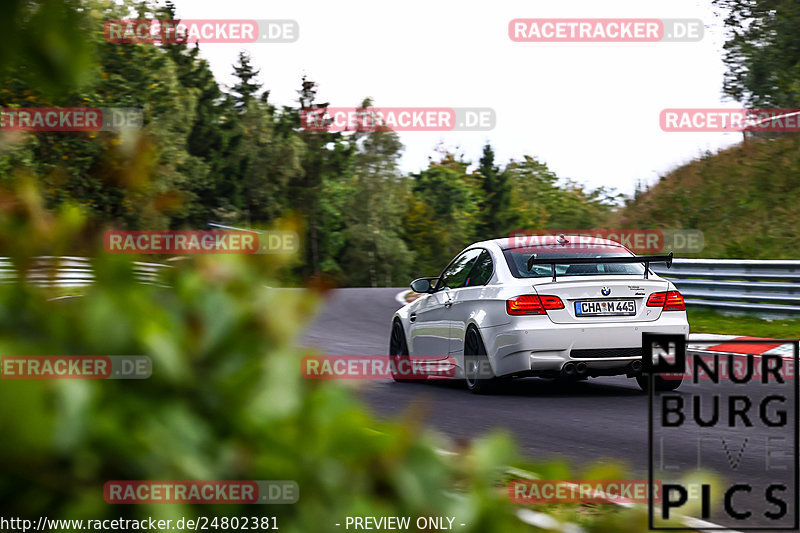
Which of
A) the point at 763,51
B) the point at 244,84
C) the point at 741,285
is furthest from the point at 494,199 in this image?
the point at 741,285

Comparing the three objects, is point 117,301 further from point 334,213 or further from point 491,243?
point 334,213

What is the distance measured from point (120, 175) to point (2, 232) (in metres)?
0.20

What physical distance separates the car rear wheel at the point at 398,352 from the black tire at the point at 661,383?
2.95 meters

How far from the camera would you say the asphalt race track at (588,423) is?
6.33 m

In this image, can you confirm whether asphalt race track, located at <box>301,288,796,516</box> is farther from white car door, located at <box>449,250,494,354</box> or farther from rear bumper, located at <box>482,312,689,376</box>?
white car door, located at <box>449,250,494,354</box>

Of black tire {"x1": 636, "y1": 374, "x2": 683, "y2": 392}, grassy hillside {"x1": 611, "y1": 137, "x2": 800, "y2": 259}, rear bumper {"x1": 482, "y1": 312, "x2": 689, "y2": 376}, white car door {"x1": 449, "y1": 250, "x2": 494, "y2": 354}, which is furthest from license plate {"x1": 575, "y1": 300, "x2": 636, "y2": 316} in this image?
grassy hillside {"x1": 611, "y1": 137, "x2": 800, "y2": 259}

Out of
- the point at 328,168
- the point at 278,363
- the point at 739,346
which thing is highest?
the point at 328,168

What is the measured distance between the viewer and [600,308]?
9562 mm

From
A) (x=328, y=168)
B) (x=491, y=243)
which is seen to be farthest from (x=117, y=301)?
(x=328, y=168)

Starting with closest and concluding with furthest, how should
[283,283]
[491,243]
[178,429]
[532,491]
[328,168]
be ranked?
1. [178,429]
2. [283,283]
3. [532,491]
4. [491,243]
5. [328,168]

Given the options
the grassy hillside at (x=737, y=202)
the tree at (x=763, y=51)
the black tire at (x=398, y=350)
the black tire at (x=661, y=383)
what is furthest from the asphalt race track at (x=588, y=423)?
the tree at (x=763, y=51)

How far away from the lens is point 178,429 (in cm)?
111

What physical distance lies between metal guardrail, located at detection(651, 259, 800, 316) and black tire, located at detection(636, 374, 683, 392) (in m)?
7.79

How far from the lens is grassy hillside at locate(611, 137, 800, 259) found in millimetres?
26281
